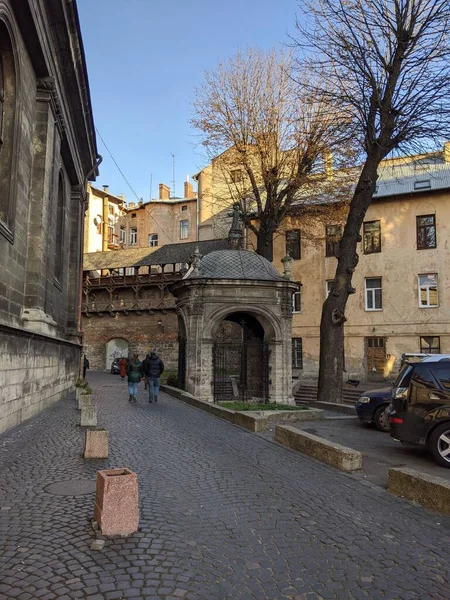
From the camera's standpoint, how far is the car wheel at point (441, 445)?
7.77 metres

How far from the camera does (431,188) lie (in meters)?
29.7

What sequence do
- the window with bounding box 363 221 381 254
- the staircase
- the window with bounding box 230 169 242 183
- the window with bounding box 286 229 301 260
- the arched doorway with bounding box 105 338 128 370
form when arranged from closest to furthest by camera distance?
the staircase < the window with bounding box 230 169 242 183 < the window with bounding box 363 221 381 254 < the window with bounding box 286 229 301 260 < the arched doorway with bounding box 105 338 128 370

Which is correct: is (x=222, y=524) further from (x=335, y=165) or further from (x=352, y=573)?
(x=335, y=165)

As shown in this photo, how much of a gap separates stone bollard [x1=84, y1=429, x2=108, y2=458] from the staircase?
16.0 meters

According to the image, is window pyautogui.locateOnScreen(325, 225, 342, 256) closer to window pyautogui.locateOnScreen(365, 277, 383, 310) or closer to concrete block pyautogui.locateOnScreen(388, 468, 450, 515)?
window pyautogui.locateOnScreen(365, 277, 383, 310)

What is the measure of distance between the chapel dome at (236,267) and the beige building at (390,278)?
9266mm

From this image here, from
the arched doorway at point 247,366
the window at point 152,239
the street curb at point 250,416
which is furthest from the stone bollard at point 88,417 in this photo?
the window at point 152,239

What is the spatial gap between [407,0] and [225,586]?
1680 cm

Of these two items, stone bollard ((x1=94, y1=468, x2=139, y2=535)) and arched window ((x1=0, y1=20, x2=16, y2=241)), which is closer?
stone bollard ((x1=94, y1=468, x2=139, y2=535))

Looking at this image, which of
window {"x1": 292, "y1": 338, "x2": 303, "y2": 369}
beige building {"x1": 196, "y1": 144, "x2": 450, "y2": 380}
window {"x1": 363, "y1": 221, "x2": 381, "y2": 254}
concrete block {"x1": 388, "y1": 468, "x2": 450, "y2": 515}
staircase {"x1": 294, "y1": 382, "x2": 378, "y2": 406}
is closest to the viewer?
concrete block {"x1": 388, "y1": 468, "x2": 450, "y2": 515}

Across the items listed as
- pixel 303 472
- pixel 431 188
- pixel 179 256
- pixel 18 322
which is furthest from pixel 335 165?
pixel 303 472

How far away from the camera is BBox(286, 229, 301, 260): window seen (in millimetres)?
33959

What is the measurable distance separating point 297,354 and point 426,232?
35.2ft

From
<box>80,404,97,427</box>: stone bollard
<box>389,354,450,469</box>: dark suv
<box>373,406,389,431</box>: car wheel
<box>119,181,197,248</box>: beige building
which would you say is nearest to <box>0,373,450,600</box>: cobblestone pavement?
<box>389,354,450,469</box>: dark suv
